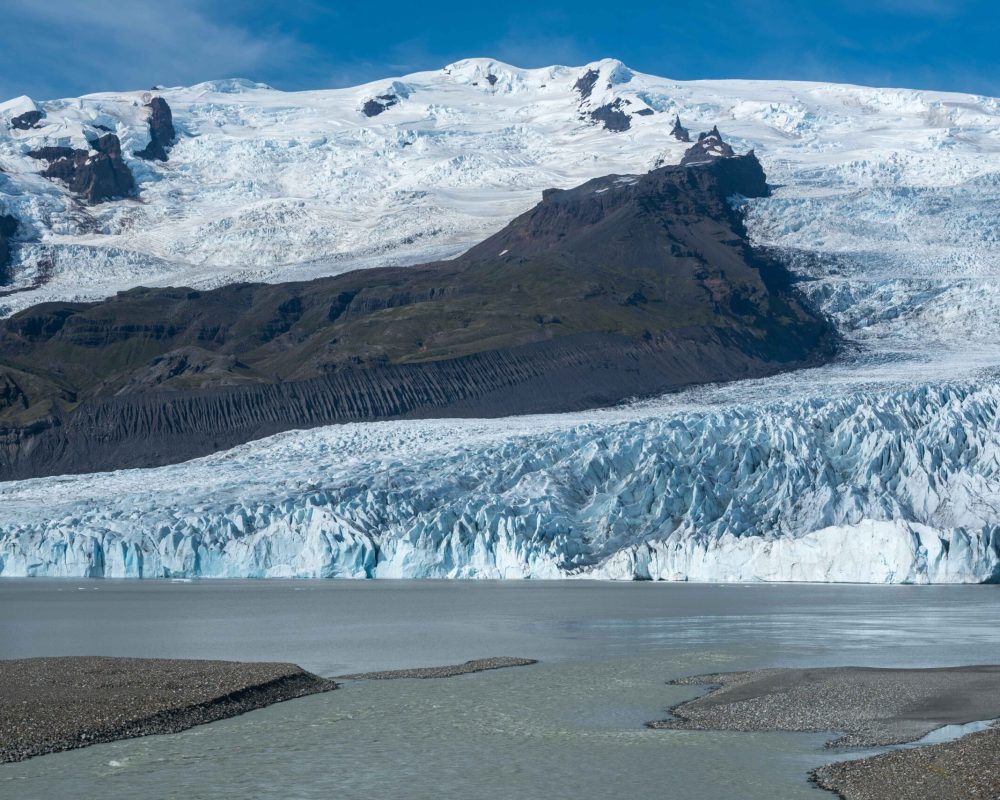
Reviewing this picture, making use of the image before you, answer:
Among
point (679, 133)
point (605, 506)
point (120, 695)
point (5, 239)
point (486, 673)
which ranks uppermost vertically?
point (679, 133)

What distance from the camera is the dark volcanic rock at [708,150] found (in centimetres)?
16775

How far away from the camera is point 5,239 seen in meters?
181

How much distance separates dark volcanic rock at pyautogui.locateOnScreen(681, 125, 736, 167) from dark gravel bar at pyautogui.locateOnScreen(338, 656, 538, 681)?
146m

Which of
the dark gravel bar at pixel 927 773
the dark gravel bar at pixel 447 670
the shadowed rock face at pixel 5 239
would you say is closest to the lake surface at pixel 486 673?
the dark gravel bar at pixel 927 773

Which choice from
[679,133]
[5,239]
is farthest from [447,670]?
[679,133]

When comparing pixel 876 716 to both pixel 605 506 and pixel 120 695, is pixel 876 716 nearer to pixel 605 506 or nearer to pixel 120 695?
pixel 120 695

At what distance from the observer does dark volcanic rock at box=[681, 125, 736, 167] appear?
167750 millimetres

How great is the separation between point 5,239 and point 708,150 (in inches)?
3662

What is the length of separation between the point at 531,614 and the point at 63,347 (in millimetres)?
110024

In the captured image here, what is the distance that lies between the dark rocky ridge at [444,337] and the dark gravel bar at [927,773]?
67425 millimetres

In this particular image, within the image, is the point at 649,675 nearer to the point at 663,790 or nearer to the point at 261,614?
the point at 663,790

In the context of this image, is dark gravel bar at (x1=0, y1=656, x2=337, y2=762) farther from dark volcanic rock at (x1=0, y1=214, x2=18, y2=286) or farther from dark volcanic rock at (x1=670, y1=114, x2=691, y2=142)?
dark volcanic rock at (x1=670, y1=114, x2=691, y2=142)

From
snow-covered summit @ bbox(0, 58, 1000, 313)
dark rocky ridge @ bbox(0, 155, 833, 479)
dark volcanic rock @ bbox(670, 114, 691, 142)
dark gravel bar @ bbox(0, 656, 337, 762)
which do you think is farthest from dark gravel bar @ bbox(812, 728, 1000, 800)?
dark volcanic rock @ bbox(670, 114, 691, 142)

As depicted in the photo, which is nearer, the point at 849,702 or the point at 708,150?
the point at 849,702
